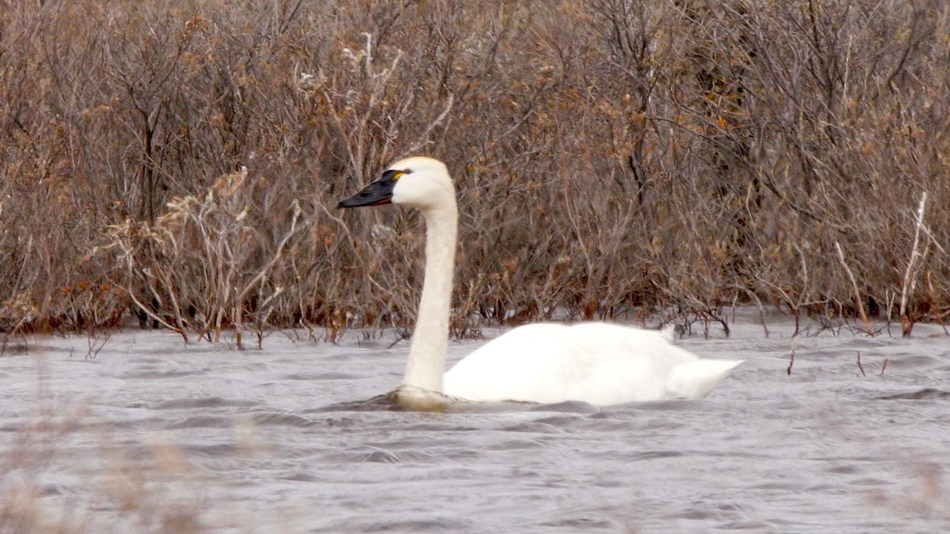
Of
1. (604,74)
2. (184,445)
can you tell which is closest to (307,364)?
(184,445)

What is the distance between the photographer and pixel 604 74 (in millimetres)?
14070

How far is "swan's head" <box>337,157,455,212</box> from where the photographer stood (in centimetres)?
820

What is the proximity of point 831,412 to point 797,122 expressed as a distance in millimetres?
5948

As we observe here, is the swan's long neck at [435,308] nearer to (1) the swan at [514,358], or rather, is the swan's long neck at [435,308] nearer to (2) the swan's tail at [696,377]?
(1) the swan at [514,358]

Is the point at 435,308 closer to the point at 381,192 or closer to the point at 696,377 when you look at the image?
the point at 381,192

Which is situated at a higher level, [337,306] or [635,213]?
[635,213]

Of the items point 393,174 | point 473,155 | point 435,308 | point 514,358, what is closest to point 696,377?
point 514,358

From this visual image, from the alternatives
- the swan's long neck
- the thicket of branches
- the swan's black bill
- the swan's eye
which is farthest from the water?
the thicket of branches

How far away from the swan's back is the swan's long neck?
0.39 ft

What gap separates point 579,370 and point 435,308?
0.71 meters

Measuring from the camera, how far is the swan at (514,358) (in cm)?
772

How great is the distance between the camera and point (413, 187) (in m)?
8.21

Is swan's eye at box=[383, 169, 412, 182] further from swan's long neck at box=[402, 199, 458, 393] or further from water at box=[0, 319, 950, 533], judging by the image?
water at box=[0, 319, 950, 533]

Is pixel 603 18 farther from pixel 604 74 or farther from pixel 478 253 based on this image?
pixel 478 253
